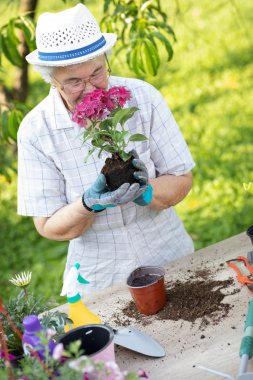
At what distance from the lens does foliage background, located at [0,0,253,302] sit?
4996mm

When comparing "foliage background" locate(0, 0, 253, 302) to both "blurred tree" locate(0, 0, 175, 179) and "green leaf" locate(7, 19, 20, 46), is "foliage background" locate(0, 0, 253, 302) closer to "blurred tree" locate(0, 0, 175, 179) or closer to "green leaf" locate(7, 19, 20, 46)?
"blurred tree" locate(0, 0, 175, 179)

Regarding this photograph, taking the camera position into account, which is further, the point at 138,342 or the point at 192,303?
the point at 192,303

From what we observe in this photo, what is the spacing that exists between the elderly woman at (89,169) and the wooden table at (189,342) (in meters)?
0.32


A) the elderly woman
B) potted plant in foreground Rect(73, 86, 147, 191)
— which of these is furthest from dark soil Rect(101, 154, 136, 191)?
the elderly woman

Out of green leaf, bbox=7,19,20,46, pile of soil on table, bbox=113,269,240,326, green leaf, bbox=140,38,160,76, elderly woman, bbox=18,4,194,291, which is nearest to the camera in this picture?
pile of soil on table, bbox=113,269,240,326

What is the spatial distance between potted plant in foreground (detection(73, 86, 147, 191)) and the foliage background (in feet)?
4.20

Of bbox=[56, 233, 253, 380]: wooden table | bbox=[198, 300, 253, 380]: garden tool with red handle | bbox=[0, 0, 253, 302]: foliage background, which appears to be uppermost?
bbox=[198, 300, 253, 380]: garden tool with red handle

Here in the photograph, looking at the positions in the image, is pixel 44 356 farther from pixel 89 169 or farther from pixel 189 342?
pixel 89 169

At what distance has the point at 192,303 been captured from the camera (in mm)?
2268

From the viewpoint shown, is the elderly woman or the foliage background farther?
the foliage background

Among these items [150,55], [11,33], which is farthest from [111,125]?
[11,33]

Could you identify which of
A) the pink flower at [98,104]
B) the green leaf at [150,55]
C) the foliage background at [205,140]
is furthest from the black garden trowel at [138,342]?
the foliage background at [205,140]

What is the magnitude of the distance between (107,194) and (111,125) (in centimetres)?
23

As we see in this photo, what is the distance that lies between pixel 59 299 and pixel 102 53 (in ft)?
8.09
